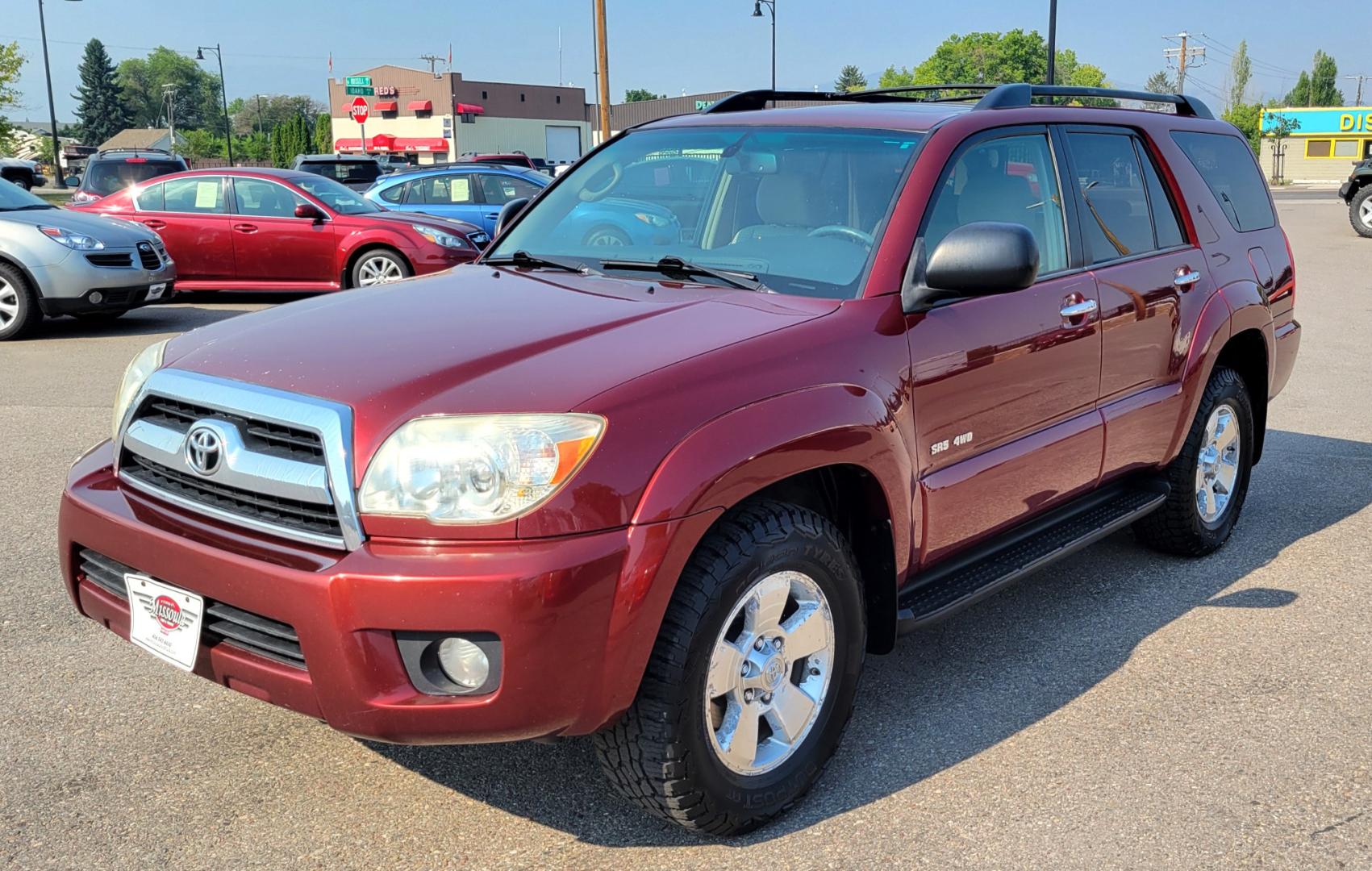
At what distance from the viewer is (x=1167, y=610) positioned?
4.46 metres

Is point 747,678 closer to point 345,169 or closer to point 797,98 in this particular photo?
point 797,98

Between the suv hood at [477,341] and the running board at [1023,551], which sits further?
the running board at [1023,551]

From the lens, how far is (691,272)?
11.5 ft

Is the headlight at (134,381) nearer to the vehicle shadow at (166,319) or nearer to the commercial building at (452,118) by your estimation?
the vehicle shadow at (166,319)

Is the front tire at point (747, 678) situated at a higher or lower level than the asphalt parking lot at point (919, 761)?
higher

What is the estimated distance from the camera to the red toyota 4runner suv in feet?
8.17

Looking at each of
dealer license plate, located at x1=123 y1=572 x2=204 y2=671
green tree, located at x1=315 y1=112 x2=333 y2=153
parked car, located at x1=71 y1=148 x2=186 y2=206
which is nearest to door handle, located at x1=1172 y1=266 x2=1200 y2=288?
dealer license plate, located at x1=123 y1=572 x2=204 y2=671

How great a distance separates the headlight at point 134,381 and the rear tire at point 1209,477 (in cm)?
361

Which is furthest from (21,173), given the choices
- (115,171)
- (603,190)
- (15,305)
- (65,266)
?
(603,190)

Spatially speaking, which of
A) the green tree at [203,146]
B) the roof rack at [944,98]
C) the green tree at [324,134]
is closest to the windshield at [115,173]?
the roof rack at [944,98]

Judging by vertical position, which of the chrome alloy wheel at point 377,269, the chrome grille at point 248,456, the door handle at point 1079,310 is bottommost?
the chrome alloy wheel at point 377,269

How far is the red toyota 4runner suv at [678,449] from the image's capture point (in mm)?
2490

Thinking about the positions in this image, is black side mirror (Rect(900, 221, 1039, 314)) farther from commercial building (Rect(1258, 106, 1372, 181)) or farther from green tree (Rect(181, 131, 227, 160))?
green tree (Rect(181, 131, 227, 160))

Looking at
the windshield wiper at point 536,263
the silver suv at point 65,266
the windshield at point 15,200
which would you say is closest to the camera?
the windshield wiper at point 536,263
